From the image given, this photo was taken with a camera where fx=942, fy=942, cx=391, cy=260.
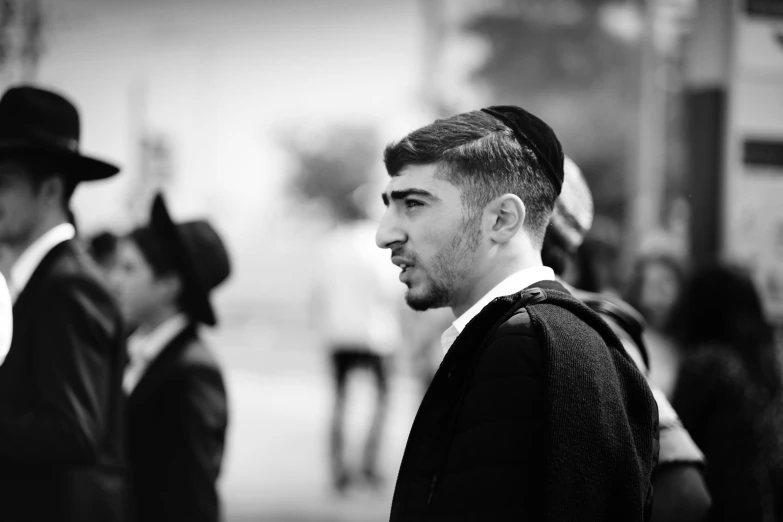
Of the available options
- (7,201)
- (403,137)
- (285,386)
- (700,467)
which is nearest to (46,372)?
(7,201)

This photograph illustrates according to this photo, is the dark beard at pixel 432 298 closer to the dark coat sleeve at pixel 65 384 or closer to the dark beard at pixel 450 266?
the dark beard at pixel 450 266

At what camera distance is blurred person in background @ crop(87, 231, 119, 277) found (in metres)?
4.83

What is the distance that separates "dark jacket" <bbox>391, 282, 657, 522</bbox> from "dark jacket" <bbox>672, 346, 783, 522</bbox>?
6.52 feet

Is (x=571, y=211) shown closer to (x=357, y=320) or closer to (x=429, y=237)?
(x=429, y=237)

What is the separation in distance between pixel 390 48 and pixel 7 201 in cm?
2062

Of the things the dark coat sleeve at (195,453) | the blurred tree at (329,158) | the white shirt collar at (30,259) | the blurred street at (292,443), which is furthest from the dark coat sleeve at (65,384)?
the blurred tree at (329,158)

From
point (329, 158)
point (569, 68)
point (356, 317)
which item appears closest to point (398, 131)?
point (356, 317)

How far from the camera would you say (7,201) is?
273 centimetres

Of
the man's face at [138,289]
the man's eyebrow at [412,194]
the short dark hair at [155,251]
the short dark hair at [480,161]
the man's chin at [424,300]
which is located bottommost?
the man's face at [138,289]

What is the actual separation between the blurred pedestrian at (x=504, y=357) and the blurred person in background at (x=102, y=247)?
3200 millimetres

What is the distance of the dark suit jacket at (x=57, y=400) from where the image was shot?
2576 mm

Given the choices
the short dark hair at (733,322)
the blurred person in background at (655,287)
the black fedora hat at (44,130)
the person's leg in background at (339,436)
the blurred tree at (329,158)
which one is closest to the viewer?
the black fedora hat at (44,130)

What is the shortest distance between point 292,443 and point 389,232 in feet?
27.0

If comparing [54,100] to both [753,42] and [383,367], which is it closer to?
[753,42]
